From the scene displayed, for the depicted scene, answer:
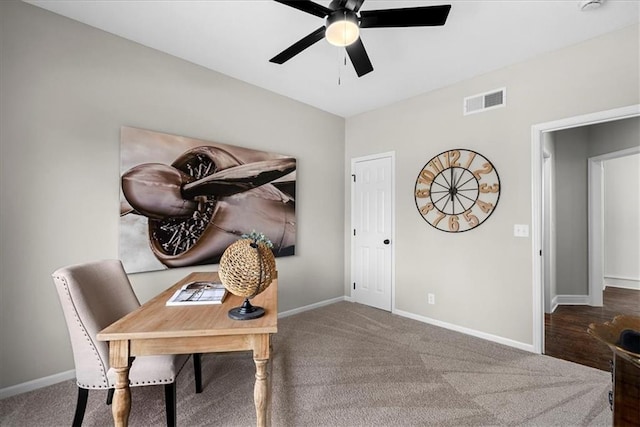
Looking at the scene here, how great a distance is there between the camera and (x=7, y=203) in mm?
2053

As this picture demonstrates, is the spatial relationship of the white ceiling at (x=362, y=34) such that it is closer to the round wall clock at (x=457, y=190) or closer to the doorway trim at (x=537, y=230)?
the doorway trim at (x=537, y=230)

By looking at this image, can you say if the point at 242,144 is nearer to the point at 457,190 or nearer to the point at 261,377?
the point at 457,190

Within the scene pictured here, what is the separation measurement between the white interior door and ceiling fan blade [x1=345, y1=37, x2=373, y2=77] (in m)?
1.86

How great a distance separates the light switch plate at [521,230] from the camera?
285 cm

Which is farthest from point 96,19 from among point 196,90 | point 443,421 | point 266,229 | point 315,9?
point 443,421

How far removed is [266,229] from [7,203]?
210 cm

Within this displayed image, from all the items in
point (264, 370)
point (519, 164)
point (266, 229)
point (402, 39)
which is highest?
point (402, 39)

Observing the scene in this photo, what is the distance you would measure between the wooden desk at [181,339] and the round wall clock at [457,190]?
2.59 metres

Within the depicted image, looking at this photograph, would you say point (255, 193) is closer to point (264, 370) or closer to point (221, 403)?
point (221, 403)

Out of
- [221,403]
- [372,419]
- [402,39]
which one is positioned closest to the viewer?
[372,419]

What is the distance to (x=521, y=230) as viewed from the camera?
9.46ft

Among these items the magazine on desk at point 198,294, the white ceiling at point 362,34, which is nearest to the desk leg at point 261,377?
the magazine on desk at point 198,294

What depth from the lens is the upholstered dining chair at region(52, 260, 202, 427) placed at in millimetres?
1474

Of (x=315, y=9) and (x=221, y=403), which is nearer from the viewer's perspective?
(x=315, y=9)
